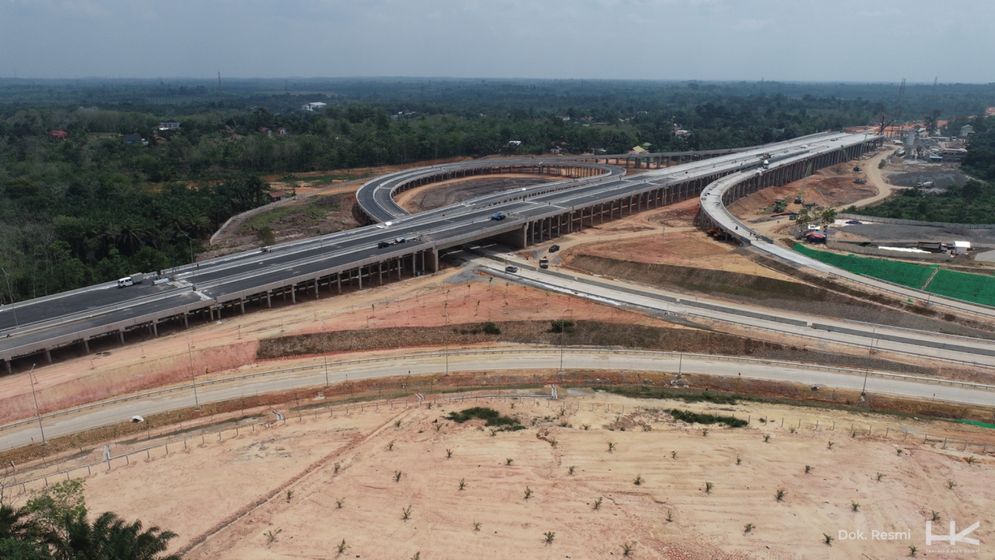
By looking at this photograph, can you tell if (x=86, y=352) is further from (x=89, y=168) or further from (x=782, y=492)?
(x=89, y=168)

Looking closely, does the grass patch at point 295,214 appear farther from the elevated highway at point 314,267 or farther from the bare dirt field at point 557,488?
the bare dirt field at point 557,488

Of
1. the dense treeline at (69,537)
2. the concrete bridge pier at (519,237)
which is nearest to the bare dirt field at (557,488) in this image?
the dense treeline at (69,537)

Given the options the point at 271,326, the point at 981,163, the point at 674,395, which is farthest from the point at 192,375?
the point at 981,163

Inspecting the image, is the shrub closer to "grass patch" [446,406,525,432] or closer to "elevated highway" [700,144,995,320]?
"grass patch" [446,406,525,432]

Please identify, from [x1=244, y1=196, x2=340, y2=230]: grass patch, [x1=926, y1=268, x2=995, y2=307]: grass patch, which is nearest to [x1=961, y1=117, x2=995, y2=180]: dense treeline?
[x1=926, y1=268, x2=995, y2=307]: grass patch

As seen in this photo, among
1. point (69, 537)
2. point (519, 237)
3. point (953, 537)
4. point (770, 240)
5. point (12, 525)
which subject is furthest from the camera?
point (519, 237)

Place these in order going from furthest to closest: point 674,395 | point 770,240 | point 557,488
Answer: point 770,240
point 674,395
point 557,488

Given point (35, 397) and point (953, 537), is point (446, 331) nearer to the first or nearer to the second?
point (35, 397)
